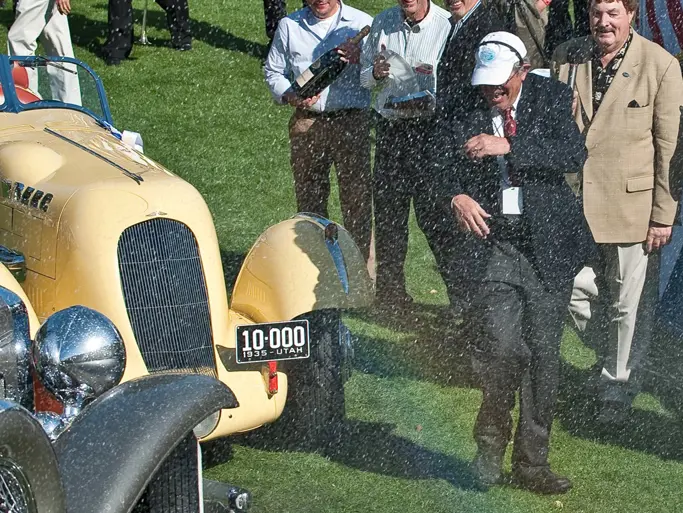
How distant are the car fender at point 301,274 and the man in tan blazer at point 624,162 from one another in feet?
4.03

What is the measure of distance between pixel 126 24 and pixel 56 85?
4885mm

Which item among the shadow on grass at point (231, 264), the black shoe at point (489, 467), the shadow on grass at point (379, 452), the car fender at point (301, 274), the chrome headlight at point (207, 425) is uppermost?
the car fender at point (301, 274)

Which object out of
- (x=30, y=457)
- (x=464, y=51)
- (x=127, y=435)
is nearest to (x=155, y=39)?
(x=464, y=51)

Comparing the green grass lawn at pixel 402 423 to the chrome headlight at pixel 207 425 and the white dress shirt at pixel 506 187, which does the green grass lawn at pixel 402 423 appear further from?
the white dress shirt at pixel 506 187

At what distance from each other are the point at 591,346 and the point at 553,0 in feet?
12.3

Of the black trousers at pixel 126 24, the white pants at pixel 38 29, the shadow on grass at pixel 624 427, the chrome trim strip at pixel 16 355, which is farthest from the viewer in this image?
the black trousers at pixel 126 24

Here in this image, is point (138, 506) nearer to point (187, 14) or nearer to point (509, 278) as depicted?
point (509, 278)

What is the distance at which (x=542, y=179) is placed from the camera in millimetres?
5273

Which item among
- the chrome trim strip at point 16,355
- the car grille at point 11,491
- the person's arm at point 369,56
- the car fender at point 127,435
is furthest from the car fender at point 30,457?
the person's arm at point 369,56

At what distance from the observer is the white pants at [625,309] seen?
6.11 meters

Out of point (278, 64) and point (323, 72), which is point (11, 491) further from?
point (278, 64)

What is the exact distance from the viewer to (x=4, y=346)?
3977mm

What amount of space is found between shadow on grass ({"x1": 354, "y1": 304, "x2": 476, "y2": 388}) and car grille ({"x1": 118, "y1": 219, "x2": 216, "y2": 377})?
1444mm

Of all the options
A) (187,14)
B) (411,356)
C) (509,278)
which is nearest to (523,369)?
(509,278)
